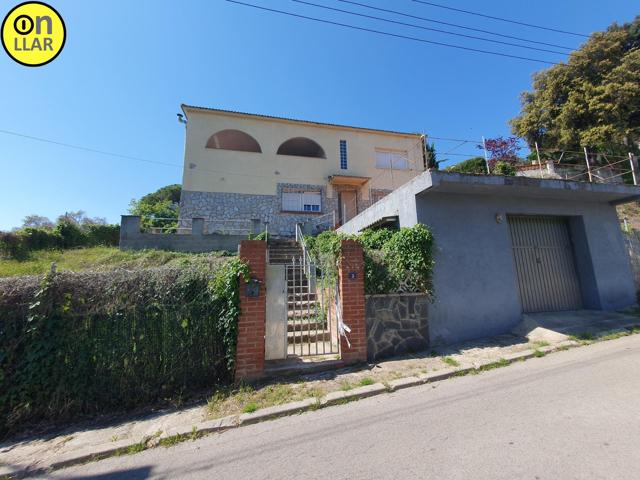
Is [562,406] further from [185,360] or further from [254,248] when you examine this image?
[185,360]

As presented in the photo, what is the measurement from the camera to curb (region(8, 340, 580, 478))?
9.21 ft

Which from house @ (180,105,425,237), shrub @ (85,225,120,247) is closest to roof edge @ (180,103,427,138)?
house @ (180,105,425,237)

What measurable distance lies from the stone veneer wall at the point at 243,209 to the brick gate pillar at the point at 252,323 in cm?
1205

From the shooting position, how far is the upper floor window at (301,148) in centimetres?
1950

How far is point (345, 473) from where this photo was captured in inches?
92.0

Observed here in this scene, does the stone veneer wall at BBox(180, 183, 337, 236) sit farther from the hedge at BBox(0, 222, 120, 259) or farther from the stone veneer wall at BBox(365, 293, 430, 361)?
the stone veneer wall at BBox(365, 293, 430, 361)

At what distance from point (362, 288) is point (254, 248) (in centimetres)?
214

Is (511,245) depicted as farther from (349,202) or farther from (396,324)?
(349,202)

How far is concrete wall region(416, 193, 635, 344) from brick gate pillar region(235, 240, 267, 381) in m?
3.59

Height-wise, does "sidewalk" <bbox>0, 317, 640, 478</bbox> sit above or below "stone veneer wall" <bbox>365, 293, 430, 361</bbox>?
below

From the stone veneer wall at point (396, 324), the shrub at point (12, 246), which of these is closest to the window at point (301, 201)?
the stone veneer wall at point (396, 324)

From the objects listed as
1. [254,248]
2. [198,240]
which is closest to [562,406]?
[254,248]

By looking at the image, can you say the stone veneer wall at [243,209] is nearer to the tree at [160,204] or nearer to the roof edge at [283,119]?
the roof edge at [283,119]

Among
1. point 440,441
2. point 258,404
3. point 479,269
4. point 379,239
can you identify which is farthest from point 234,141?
point 440,441
